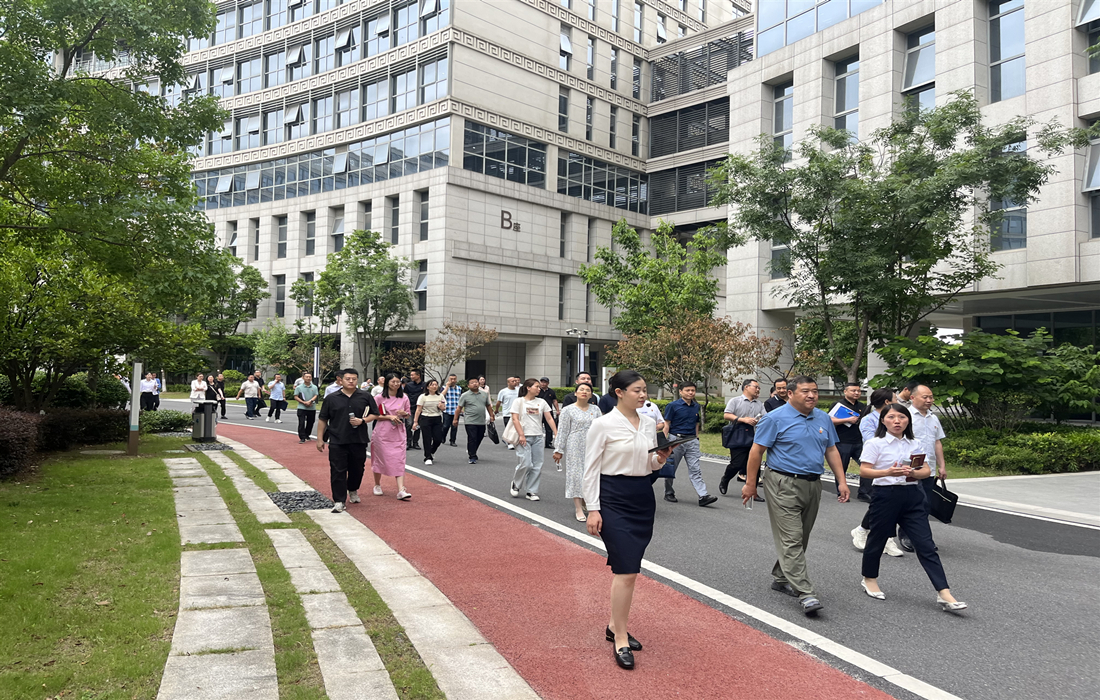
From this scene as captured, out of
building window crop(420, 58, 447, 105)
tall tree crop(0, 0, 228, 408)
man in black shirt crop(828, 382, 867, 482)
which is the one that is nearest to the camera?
tall tree crop(0, 0, 228, 408)

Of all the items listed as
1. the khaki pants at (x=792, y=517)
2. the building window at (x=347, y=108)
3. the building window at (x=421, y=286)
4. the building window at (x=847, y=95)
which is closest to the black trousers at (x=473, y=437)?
the khaki pants at (x=792, y=517)

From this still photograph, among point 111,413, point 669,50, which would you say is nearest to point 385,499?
point 111,413

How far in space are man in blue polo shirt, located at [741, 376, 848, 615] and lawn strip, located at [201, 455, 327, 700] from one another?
3.45 meters

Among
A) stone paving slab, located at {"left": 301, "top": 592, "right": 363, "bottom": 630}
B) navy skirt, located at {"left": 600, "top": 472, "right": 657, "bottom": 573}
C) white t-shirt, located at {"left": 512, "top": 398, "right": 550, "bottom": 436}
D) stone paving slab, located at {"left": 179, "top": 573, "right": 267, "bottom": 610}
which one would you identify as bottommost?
stone paving slab, located at {"left": 301, "top": 592, "right": 363, "bottom": 630}

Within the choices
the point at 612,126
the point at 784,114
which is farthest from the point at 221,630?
the point at 612,126

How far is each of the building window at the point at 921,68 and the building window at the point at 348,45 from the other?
105 ft

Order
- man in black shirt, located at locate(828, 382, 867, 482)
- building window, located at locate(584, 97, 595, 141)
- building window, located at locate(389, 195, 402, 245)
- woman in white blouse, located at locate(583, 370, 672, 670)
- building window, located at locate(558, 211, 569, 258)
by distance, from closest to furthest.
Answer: woman in white blouse, located at locate(583, 370, 672, 670) < man in black shirt, located at locate(828, 382, 867, 482) < building window, located at locate(389, 195, 402, 245) < building window, located at locate(558, 211, 569, 258) < building window, located at locate(584, 97, 595, 141)

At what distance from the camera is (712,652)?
4719mm

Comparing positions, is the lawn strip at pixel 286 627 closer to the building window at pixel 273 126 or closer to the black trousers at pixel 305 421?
the black trousers at pixel 305 421

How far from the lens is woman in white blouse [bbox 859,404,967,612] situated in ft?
19.8

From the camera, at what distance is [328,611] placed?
17.5ft

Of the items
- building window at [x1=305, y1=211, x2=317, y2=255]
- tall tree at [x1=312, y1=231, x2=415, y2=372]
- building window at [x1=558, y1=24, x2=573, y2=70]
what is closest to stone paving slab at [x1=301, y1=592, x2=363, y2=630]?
tall tree at [x1=312, y1=231, x2=415, y2=372]

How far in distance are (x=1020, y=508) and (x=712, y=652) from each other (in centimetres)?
791

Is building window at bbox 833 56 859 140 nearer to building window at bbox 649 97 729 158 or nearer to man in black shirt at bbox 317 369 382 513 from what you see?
building window at bbox 649 97 729 158
